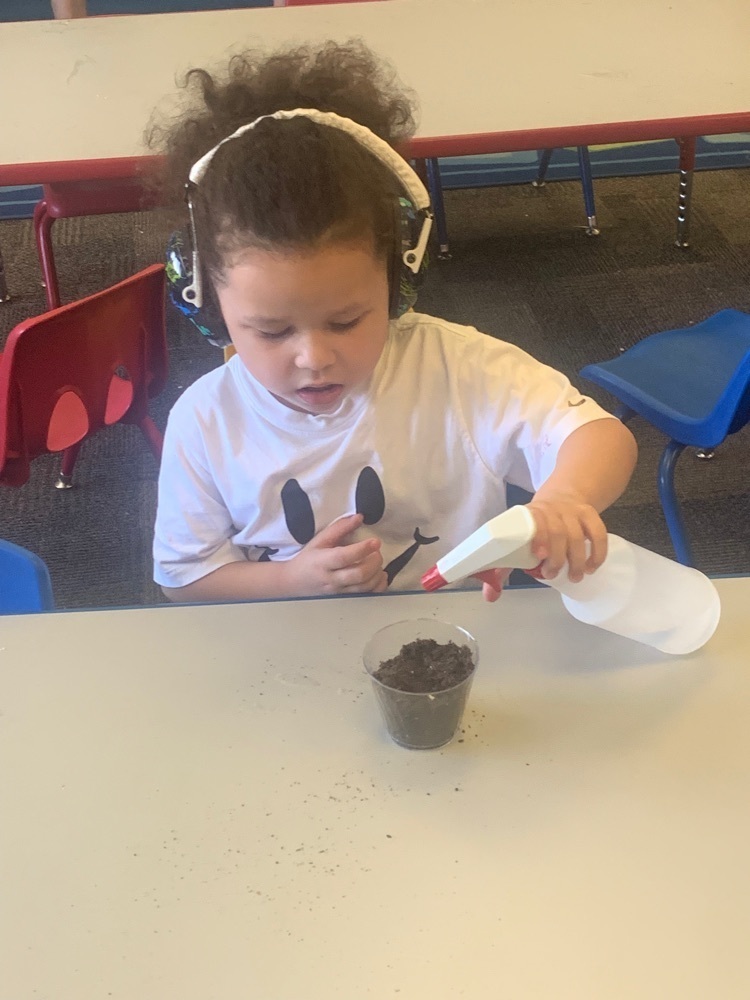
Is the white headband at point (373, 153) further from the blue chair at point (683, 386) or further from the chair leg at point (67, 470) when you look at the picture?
the chair leg at point (67, 470)

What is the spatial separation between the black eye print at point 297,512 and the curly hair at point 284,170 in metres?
0.27

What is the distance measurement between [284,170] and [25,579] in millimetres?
492

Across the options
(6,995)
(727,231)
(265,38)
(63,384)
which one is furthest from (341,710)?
(727,231)

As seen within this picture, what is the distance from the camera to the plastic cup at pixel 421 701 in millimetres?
726

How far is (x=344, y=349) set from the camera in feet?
3.00

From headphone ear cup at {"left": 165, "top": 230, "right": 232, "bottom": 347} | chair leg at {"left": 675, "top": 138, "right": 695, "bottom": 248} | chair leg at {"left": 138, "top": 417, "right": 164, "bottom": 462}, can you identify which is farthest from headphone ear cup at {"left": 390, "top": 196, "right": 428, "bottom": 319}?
chair leg at {"left": 675, "top": 138, "right": 695, "bottom": 248}

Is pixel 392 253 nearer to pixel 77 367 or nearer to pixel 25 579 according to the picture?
pixel 25 579

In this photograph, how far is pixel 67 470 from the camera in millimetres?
2295

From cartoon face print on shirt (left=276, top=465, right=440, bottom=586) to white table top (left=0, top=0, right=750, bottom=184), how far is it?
0.89 m

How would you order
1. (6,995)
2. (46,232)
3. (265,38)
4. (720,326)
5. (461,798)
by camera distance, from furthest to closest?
(46,232) → (265,38) → (720,326) → (461,798) → (6,995)

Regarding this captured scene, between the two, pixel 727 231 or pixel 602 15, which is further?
pixel 727 231

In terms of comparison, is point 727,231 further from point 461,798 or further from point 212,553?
point 461,798

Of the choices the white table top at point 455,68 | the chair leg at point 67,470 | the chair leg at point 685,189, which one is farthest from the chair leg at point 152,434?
the chair leg at point 685,189

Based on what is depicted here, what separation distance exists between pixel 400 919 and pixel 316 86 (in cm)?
78
